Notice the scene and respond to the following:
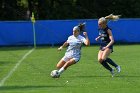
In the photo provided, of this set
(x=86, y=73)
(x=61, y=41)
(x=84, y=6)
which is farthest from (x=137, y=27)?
(x=86, y=73)

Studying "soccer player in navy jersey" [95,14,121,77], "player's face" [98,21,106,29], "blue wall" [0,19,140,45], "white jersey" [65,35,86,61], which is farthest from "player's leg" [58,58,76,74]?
"blue wall" [0,19,140,45]

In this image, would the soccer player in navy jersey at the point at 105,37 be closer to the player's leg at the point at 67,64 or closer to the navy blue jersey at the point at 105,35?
the navy blue jersey at the point at 105,35

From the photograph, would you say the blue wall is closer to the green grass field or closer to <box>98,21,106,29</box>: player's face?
the green grass field

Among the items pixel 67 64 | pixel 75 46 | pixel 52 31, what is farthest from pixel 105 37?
pixel 52 31

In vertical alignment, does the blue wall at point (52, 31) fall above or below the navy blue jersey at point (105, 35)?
below

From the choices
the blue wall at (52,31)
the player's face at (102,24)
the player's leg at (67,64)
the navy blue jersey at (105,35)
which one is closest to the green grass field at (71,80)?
the player's leg at (67,64)

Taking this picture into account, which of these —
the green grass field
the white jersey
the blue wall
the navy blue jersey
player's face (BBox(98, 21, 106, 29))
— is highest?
player's face (BBox(98, 21, 106, 29))

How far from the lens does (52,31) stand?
38.1m

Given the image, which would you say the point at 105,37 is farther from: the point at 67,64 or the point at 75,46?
the point at 67,64

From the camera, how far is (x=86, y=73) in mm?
17297

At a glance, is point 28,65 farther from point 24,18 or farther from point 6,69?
point 24,18

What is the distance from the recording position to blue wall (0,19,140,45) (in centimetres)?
3794

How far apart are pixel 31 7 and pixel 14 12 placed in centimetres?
389

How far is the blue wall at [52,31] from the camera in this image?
37938mm
